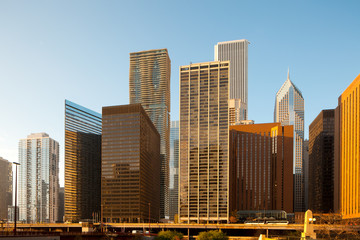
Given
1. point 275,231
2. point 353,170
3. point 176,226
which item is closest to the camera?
point 275,231

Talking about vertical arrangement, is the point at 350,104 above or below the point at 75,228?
above

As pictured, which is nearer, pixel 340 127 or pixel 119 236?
pixel 119 236

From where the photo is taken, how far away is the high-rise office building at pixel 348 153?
Answer: 15312 centimetres

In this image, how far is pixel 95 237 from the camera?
6788 cm

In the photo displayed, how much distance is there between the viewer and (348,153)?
167125 millimetres

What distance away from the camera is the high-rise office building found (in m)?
153

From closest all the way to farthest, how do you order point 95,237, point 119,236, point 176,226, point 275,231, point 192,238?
point 95,237 → point 119,236 → point 192,238 → point 275,231 → point 176,226

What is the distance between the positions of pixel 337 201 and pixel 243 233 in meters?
74.1

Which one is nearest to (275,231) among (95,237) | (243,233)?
(243,233)

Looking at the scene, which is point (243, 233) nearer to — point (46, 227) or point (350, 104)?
point (350, 104)

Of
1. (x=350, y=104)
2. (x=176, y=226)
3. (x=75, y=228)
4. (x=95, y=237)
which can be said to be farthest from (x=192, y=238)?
(x=350, y=104)

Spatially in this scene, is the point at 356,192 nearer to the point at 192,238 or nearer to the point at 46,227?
the point at 192,238

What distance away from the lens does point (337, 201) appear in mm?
188000

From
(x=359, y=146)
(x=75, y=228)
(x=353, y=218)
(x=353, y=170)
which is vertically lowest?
(x=75, y=228)
